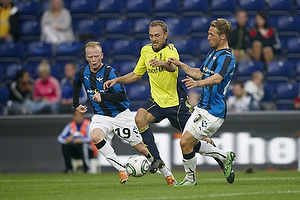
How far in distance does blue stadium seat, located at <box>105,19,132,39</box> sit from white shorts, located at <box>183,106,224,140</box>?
7.95 m

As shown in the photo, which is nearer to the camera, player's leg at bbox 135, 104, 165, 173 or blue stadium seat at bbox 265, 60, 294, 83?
player's leg at bbox 135, 104, 165, 173

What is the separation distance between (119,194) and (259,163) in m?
6.00

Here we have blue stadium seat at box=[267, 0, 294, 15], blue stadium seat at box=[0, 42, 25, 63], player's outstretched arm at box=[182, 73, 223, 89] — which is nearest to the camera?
player's outstretched arm at box=[182, 73, 223, 89]

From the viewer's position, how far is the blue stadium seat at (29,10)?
51.2 ft

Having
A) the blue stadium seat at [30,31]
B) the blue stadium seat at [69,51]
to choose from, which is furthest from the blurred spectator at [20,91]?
the blue stadium seat at [30,31]

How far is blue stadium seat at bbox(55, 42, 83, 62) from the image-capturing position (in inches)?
564

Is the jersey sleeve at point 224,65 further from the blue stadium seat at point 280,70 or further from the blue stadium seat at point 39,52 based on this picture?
the blue stadium seat at point 39,52

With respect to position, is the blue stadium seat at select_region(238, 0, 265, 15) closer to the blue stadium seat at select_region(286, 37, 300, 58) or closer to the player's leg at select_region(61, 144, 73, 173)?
the blue stadium seat at select_region(286, 37, 300, 58)

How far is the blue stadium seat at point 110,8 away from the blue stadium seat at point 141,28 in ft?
2.60

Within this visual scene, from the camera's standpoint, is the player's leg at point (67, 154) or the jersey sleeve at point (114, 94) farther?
the player's leg at point (67, 154)

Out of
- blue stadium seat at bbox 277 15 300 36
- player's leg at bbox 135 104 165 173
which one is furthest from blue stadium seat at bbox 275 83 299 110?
player's leg at bbox 135 104 165 173

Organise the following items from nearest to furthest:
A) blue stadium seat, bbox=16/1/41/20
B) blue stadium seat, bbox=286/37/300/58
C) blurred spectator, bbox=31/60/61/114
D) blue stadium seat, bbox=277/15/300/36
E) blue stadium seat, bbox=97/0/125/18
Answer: blurred spectator, bbox=31/60/61/114 → blue stadium seat, bbox=286/37/300/58 → blue stadium seat, bbox=277/15/300/36 → blue stadium seat, bbox=97/0/125/18 → blue stadium seat, bbox=16/1/41/20

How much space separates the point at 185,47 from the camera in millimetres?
13781

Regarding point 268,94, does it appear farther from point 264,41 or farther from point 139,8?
point 139,8
